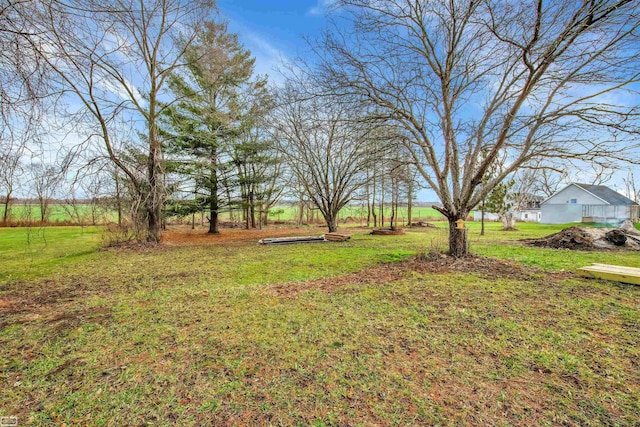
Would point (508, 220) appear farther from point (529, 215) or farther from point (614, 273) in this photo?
point (529, 215)

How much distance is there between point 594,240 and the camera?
9078 millimetres

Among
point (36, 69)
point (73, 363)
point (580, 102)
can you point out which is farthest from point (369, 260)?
point (36, 69)

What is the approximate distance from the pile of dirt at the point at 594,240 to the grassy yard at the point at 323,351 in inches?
224

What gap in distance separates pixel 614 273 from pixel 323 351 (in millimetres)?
5447

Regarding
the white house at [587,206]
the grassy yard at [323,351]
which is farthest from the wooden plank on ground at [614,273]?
the white house at [587,206]

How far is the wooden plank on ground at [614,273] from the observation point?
448 centimetres

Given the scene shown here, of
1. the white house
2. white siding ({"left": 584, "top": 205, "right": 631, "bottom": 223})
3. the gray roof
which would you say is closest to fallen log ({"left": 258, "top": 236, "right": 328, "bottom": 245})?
the white house

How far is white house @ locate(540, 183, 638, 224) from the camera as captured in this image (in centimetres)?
2341

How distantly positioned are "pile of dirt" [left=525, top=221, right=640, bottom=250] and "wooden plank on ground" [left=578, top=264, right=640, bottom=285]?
5.13m

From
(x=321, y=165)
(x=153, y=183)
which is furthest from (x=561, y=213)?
(x=153, y=183)

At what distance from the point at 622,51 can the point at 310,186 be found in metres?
11.4

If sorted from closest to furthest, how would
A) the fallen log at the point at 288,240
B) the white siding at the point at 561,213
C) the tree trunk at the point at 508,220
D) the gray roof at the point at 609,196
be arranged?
the fallen log at the point at 288,240 → the tree trunk at the point at 508,220 → the gray roof at the point at 609,196 → the white siding at the point at 561,213

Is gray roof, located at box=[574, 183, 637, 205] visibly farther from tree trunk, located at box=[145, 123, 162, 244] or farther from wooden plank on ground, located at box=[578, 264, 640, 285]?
tree trunk, located at box=[145, 123, 162, 244]

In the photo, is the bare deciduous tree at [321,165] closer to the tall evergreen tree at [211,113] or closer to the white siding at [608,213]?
the tall evergreen tree at [211,113]
